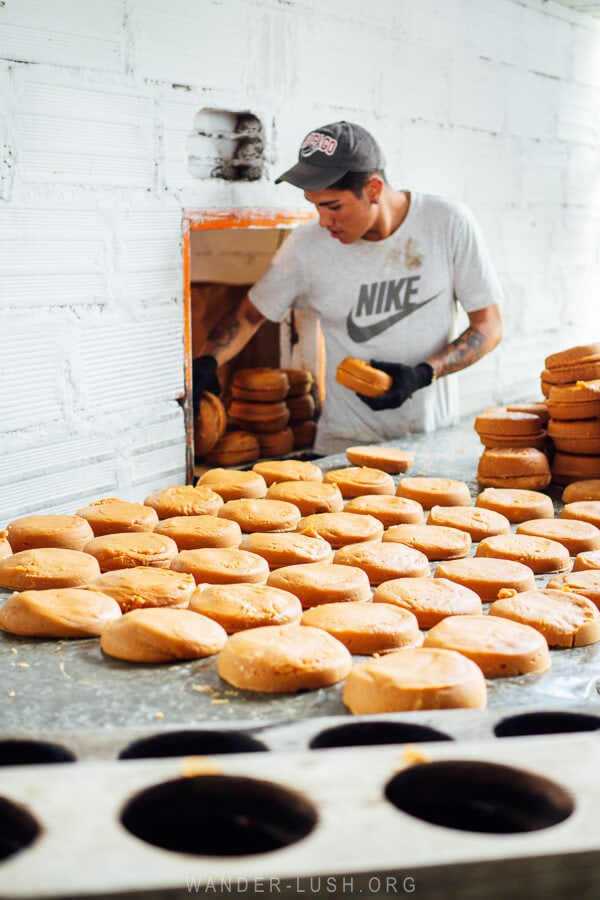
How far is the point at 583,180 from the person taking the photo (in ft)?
21.1

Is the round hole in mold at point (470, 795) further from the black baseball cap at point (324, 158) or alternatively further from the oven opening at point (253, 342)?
the oven opening at point (253, 342)

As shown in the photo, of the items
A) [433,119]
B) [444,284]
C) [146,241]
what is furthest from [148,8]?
[433,119]

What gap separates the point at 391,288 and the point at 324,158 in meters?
0.65

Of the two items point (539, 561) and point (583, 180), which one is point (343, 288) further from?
point (583, 180)

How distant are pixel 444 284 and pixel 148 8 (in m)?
1.60

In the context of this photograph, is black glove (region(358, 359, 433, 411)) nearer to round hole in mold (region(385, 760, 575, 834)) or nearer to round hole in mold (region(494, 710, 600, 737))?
round hole in mold (region(494, 710, 600, 737))

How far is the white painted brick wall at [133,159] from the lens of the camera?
2.90 meters

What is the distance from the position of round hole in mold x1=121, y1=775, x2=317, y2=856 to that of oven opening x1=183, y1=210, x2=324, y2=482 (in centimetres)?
307

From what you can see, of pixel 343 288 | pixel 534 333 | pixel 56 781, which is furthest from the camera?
pixel 534 333

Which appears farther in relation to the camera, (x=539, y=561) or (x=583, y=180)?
(x=583, y=180)

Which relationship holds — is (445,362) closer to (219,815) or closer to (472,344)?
(472,344)

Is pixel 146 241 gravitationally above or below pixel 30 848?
above

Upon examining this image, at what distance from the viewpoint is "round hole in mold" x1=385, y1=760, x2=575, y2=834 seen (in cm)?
98

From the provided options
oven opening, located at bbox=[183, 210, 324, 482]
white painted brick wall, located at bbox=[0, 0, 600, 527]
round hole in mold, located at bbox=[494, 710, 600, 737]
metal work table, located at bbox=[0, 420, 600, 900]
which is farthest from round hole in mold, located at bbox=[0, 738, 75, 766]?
oven opening, located at bbox=[183, 210, 324, 482]
